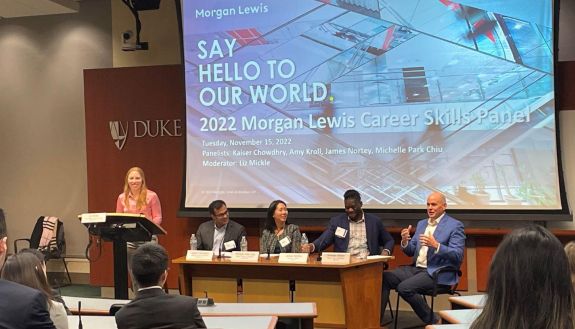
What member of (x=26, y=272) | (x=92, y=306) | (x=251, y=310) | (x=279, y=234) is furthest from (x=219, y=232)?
(x=26, y=272)

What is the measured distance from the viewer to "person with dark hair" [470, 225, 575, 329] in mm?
1368

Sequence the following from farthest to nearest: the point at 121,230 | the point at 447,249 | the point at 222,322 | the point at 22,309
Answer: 1. the point at 447,249
2. the point at 121,230
3. the point at 222,322
4. the point at 22,309

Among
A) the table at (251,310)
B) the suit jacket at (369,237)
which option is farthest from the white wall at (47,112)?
the table at (251,310)

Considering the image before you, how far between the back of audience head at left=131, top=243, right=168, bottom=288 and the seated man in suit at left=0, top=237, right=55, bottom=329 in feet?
1.91

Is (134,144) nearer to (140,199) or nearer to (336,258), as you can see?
(140,199)

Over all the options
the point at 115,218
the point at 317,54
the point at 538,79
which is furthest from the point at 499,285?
the point at 317,54

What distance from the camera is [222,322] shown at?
3303 millimetres

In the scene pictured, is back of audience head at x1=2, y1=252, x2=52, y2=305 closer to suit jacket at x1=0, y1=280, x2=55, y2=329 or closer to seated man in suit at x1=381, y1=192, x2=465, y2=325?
suit jacket at x1=0, y1=280, x2=55, y2=329

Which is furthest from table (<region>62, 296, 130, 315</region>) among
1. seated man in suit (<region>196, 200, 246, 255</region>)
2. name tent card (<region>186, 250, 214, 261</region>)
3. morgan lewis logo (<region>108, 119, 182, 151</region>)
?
morgan lewis logo (<region>108, 119, 182, 151</region>)

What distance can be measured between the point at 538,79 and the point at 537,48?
10.9 inches

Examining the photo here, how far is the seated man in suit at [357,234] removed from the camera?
5621mm

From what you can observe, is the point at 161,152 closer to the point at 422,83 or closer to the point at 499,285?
the point at 422,83

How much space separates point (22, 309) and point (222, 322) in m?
1.42

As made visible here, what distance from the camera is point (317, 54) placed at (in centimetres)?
630
